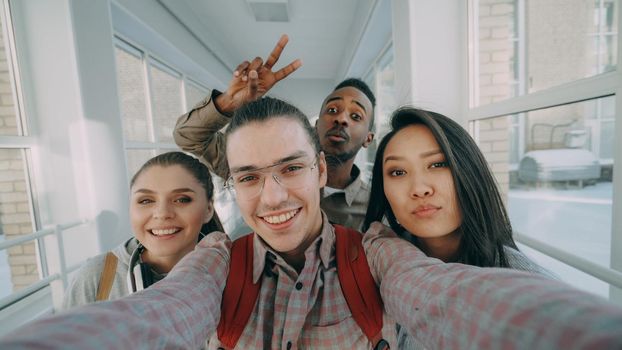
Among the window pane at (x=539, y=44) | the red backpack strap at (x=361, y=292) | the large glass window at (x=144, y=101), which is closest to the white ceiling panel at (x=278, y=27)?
the large glass window at (x=144, y=101)

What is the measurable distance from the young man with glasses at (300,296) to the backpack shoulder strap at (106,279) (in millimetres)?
572

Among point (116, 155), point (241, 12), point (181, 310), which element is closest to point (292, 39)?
point (241, 12)

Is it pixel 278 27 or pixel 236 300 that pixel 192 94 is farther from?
pixel 236 300

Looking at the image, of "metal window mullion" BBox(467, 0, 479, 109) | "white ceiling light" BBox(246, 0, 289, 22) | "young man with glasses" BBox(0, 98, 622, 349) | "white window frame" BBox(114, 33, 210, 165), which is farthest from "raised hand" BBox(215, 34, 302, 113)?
"white ceiling light" BBox(246, 0, 289, 22)

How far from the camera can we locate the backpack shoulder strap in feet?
3.51

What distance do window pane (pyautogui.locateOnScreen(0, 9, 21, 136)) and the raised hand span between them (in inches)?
54.2

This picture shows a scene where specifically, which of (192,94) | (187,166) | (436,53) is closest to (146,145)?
(192,94)

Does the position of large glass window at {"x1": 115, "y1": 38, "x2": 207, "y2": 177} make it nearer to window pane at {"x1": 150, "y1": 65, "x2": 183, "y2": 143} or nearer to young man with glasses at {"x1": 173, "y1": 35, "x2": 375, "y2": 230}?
window pane at {"x1": 150, "y1": 65, "x2": 183, "y2": 143}

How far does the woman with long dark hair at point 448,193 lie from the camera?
888 mm

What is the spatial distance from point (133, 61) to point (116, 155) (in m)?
1.39

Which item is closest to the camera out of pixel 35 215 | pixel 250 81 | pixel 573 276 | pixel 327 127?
pixel 573 276

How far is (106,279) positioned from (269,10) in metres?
3.26

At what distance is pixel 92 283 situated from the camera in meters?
1.08

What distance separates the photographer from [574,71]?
97 cm
